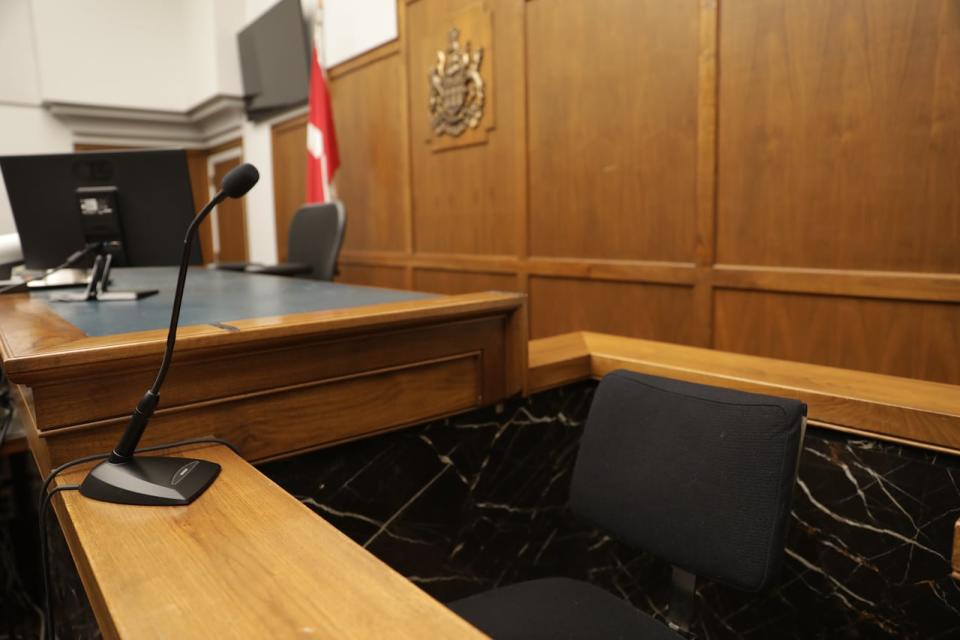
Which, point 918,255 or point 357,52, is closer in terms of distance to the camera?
point 918,255

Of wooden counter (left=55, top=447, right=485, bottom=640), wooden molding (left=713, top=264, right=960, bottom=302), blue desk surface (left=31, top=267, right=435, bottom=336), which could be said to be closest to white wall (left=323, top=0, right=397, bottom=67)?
blue desk surface (left=31, top=267, right=435, bottom=336)

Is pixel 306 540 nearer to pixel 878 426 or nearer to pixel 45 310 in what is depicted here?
pixel 878 426

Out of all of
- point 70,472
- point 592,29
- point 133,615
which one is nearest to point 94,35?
point 592,29

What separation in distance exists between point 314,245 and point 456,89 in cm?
112

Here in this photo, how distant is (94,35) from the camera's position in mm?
5773

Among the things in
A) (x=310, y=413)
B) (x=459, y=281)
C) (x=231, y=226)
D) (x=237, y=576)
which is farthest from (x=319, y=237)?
(x=231, y=226)

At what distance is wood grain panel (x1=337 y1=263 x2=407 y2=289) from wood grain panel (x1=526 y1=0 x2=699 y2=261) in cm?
123

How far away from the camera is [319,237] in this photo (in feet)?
10.6

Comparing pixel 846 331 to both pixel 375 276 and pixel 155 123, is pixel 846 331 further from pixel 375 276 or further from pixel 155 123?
pixel 155 123

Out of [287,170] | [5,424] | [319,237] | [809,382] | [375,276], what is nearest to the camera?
[809,382]

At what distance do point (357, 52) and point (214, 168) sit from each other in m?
3.14

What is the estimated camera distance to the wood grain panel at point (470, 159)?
3.25 m

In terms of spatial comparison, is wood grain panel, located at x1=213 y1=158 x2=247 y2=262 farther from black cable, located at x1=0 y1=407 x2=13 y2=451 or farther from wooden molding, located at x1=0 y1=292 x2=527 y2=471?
wooden molding, located at x1=0 y1=292 x2=527 y2=471

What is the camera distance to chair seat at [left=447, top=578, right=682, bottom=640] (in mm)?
1040
